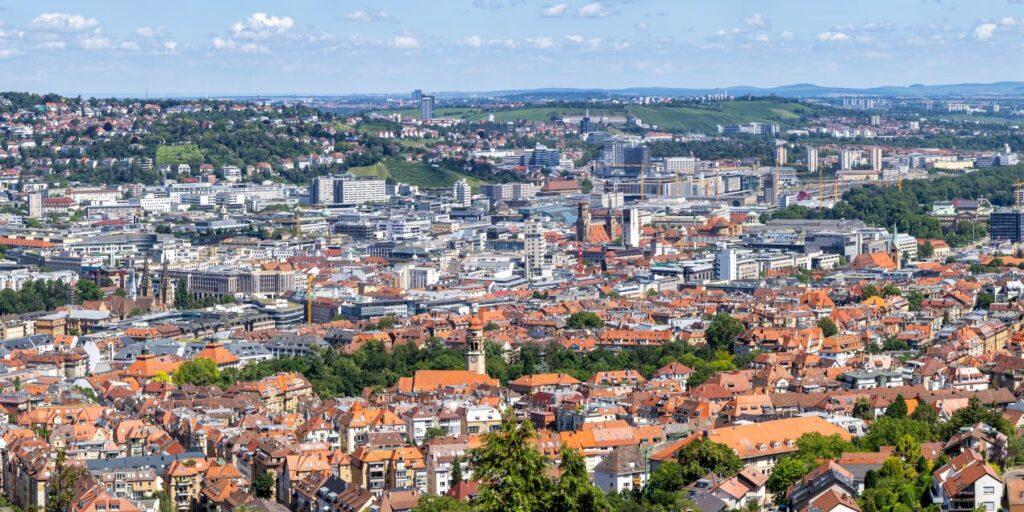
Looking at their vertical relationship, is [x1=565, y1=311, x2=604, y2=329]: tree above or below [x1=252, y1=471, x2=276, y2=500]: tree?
below

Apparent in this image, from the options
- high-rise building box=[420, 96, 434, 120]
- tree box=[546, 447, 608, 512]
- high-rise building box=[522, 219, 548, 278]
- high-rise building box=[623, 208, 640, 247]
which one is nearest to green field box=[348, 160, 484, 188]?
high-rise building box=[623, 208, 640, 247]

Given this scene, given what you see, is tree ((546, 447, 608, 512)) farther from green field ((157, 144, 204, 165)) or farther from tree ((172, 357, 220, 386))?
green field ((157, 144, 204, 165))

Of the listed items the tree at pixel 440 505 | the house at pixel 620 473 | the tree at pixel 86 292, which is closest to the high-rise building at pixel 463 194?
the tree at pixel 86 292

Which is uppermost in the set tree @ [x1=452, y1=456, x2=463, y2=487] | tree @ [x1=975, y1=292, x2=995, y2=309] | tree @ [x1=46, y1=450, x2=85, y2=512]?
tree @ [x1=452, y1=456, x2=463, y2=487]

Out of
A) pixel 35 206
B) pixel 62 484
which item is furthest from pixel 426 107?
pixel 62 484

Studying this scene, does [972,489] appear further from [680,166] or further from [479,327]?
[680,166]

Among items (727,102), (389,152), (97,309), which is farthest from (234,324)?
(727,102)

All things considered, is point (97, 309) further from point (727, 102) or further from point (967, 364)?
point (727, 102)
